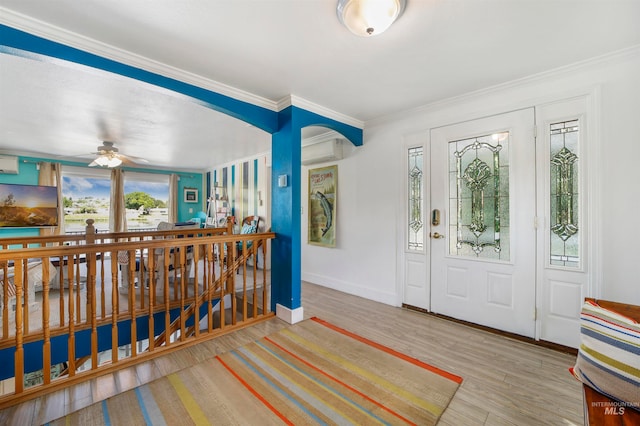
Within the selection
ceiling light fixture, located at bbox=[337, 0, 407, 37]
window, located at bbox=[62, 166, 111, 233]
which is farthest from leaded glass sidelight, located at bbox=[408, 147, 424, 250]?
window, located at bbox=[62, 166, 111, 233]

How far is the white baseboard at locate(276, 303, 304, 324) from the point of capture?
2873mm

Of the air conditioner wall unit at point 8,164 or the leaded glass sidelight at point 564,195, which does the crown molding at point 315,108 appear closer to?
the leaded glass sidelight at point 564,195

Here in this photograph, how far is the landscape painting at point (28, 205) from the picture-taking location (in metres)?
5.30

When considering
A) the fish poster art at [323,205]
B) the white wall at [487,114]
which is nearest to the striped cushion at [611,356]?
the white wall at [487,114]

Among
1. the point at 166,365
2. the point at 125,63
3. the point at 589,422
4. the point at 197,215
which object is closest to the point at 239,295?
the point at 166,365

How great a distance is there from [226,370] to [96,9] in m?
2.56

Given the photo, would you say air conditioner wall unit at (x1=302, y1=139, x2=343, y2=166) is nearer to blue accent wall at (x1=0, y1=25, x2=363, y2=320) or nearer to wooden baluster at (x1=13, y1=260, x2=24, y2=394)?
blue accent wall at (x1=0, y1=25, x2=363, y2=320)

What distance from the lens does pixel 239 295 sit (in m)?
3.95

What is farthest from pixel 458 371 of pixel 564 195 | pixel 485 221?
pixel 564 195

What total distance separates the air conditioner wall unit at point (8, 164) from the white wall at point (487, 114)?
6208 mm

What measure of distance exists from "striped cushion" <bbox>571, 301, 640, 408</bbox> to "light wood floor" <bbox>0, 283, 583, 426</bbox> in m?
0.79

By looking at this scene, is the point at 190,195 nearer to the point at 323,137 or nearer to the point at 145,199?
the point at 145,199

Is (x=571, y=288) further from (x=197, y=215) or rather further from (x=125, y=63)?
(x=197, y=215)
